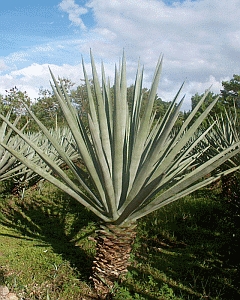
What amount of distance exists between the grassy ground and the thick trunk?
10 cm

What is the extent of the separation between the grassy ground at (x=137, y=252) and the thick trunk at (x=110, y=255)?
10 cm

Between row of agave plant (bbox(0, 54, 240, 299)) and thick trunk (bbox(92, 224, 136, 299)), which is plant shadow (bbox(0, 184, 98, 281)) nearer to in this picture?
thick trunk (bbox(92, 224, 136, 299))

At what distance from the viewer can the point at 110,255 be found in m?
2.60

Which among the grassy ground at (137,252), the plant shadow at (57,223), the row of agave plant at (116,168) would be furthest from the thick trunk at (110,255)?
the plant shadow at (57,223)

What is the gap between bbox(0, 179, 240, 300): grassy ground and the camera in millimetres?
2854

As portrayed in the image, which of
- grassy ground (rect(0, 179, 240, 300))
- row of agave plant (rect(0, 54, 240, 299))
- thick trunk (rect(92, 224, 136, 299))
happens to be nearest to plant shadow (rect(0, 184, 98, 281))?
grassy ground (rect(0, 179, 240, 300))

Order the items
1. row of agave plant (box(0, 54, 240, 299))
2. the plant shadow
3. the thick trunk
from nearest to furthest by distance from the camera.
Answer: row of agave plant (box(0, 54, 240, 299)) → the thick trunk → the plant shadow

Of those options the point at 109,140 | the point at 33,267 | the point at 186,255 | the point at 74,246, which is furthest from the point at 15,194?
the point at 109,140

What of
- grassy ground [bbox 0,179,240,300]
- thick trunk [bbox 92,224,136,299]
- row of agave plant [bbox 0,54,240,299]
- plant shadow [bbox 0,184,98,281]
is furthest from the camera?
plant shadow [bbox 0,184,98,281]

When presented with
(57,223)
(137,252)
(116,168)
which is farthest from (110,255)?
(57,223)

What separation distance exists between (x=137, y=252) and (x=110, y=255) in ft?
4.51

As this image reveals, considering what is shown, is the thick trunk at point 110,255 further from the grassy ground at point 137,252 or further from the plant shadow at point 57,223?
the plant shadow at point 57,223

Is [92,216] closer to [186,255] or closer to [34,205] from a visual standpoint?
[34,205]

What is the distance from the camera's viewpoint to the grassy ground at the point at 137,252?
2.85 metres
